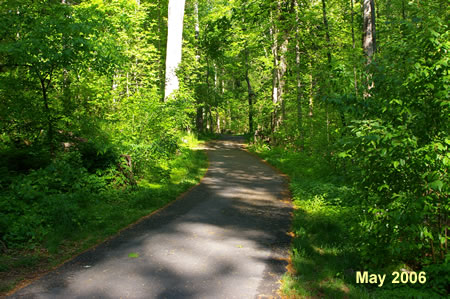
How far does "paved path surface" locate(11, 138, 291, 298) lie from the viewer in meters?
4.49

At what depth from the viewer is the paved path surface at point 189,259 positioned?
449cm

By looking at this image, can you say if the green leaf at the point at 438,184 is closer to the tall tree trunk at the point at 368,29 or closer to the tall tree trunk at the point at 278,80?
the tall tree trunk at the point at 368,29

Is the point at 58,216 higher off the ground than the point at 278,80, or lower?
lower

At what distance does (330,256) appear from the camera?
5.81m

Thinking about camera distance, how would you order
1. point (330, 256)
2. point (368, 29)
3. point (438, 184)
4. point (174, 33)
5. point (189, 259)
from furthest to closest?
1. point (174, 33)
2. point (368, 29)
3. point (330, 256)
4. point (189, 259)
5. point (438, 184)

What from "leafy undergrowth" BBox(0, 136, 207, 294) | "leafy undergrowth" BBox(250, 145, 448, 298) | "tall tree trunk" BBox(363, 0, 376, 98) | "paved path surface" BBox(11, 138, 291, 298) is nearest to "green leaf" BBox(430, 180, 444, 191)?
"leafy undergrowth" BBox(250, 145, 448, 298)

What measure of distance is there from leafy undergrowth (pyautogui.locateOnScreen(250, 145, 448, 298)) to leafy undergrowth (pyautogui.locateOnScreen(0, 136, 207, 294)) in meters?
3.63

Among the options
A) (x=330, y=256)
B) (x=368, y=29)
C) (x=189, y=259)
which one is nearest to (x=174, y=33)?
(x=368, y=29)

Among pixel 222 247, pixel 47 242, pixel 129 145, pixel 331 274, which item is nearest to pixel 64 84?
pixel 129 145

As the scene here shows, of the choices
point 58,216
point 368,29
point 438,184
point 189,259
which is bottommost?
point 189,259

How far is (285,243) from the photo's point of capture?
259 inches

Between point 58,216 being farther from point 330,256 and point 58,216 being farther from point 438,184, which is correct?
point 438,184

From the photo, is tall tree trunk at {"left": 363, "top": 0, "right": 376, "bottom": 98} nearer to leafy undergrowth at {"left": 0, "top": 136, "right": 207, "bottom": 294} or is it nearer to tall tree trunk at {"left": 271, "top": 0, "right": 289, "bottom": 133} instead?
leafy undergrowth at {"left": 0, "top": 136, "right": 207, "bottom": 294}

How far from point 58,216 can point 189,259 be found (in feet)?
9.38
